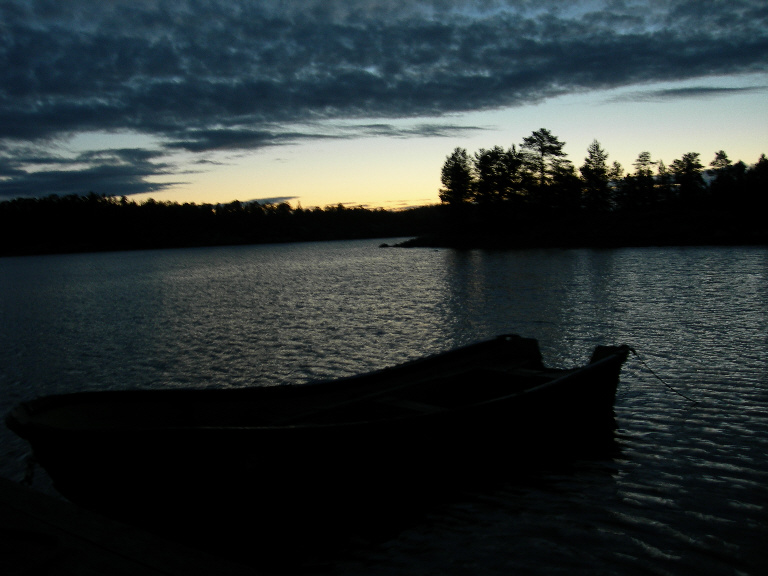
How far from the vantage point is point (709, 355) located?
14875 millimetres

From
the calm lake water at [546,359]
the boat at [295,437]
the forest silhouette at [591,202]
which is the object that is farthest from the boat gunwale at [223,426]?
the forest silhouette at [591,202]

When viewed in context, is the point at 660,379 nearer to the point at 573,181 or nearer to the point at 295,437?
the point at 295,437

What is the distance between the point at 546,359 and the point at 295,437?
37.2ft

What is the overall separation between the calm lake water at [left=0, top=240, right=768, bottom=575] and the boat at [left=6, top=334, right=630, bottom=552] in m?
0.72

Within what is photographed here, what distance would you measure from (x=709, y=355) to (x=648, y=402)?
5.00 meters

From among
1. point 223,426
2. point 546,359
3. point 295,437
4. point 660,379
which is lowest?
point 546,359

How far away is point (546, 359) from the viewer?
52.8 ft

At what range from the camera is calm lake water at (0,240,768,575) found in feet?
21.2

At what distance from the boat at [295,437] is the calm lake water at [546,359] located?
Result: 2.36 feet

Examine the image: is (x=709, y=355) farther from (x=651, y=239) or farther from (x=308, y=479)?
(x=651, y=239)

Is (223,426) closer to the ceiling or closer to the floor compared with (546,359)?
closer to the ceiling

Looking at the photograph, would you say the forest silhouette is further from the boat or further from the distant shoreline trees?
the boat

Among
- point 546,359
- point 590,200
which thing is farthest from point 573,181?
point 546,359

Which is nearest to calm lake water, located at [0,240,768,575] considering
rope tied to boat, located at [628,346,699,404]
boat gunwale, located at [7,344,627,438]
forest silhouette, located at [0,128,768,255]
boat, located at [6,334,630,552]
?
rope tied to boat, located at [628,346,699,404]
